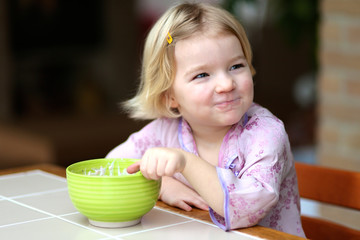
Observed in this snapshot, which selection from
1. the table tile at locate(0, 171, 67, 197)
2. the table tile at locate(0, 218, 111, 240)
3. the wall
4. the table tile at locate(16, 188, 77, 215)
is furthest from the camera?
the wall

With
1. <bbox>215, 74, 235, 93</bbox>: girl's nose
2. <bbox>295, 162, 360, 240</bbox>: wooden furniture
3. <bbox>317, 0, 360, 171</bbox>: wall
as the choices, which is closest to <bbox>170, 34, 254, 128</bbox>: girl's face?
<bbox>215, 74, 235, 93</bbox>: girl's nose

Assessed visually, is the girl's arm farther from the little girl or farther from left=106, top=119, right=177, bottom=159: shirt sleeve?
left=106, top=119, right=177, bottom=159: shirt sleeve

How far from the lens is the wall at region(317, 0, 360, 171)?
7.70 ft

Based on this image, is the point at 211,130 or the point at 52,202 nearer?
the point at 52,202

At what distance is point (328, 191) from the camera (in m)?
1.36

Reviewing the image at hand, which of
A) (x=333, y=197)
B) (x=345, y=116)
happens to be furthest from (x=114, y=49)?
(x=333, y=197)

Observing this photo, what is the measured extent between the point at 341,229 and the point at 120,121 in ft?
10.5

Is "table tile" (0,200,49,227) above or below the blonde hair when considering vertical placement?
below

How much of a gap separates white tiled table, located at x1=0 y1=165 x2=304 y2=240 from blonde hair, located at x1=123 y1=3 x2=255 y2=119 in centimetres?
28

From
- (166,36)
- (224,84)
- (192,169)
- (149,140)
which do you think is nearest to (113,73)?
(149,140)

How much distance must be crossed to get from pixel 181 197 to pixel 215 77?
→ 0.25 m

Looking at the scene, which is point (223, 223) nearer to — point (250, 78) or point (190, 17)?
point (250, 78)

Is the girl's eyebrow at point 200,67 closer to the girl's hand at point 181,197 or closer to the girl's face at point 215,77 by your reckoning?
the girl's face at point 215,77

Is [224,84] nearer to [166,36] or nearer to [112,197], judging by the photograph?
[166,36]
